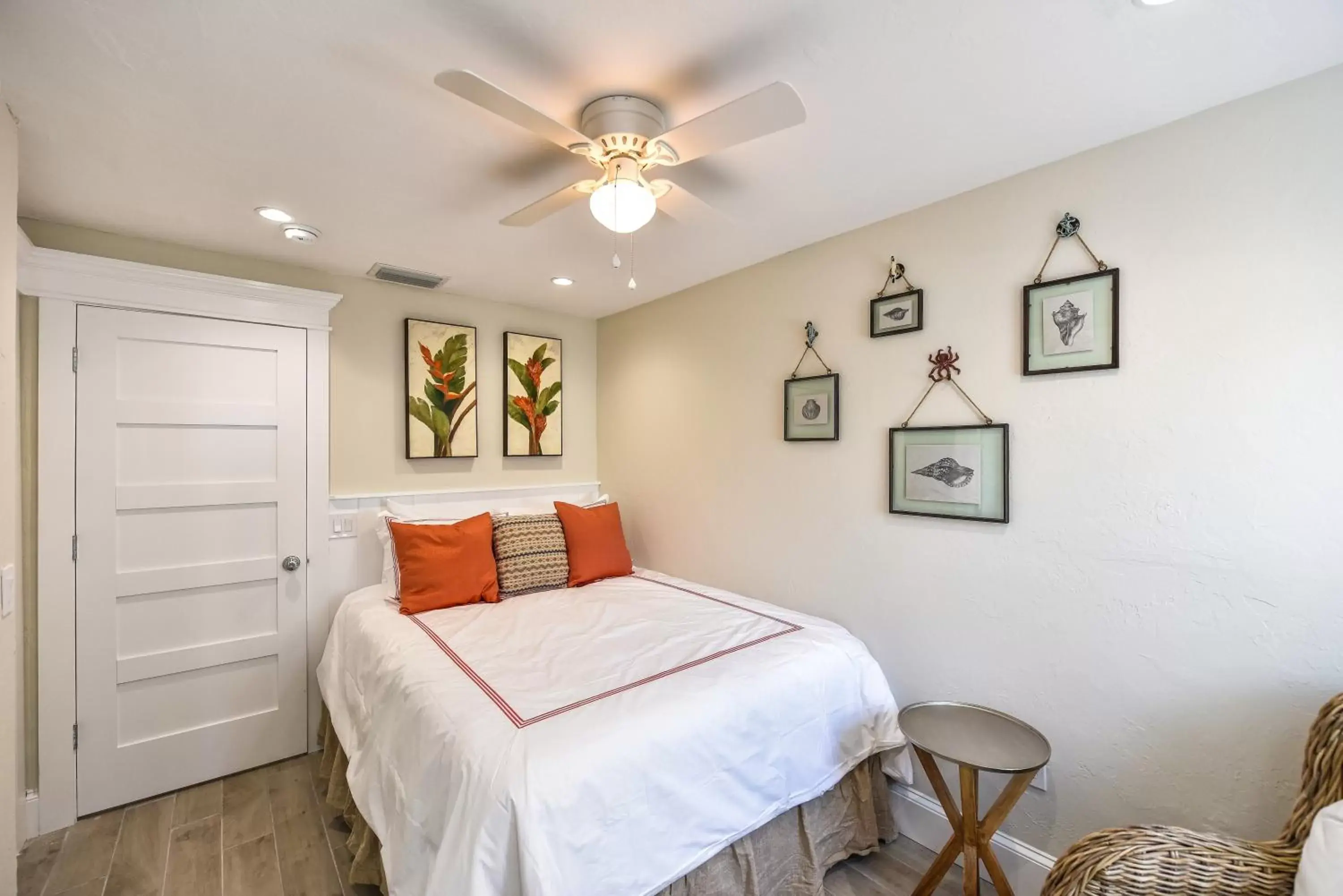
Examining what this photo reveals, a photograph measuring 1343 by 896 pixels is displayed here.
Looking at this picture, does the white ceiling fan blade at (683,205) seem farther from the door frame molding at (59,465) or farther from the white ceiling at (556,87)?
the door frame molding at (59,465)

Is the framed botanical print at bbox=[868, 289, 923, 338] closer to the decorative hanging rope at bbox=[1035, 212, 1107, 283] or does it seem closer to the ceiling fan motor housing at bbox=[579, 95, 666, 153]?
the decorative hanging rope at bbox=[1035, 212, 1107, 283]

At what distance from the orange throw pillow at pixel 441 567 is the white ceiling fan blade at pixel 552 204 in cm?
147

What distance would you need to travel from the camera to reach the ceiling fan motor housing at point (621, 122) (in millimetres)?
1384

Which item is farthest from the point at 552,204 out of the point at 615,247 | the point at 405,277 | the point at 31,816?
the point at 31,816

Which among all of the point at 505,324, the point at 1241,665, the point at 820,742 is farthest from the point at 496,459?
the point at 1241,665

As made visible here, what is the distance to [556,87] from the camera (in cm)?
138

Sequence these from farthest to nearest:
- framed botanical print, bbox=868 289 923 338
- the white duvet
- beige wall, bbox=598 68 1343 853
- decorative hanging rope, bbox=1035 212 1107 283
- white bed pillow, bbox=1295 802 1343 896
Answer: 1. framed botanical print, bbox=868 289 923 338
2. decorative hanging rope, bbox=1035 212 1107 283
3. beige wall, bbox=598 68 1343 853
4. the white duvet
5. white bed pillow, bbox=1295 802 1343 896

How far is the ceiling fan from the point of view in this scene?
3.73 ft

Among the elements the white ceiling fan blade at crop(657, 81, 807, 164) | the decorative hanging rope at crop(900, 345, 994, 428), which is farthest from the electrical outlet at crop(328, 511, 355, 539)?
the decorative hanging rope at crop(900, 345, 994, 428)

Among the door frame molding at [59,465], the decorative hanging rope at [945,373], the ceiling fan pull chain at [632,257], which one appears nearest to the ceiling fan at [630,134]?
the ceiling fan pull chain at [632,257]

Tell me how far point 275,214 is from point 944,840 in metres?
3.34

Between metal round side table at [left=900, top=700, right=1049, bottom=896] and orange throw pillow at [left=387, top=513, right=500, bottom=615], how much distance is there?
5.88 feet

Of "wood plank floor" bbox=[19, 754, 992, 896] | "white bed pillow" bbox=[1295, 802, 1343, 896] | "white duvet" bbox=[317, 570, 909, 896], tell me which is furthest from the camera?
"wood plank floor" bbox=[19, 754, 992, 896]

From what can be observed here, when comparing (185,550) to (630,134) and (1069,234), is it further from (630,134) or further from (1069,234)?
(1069,234)
